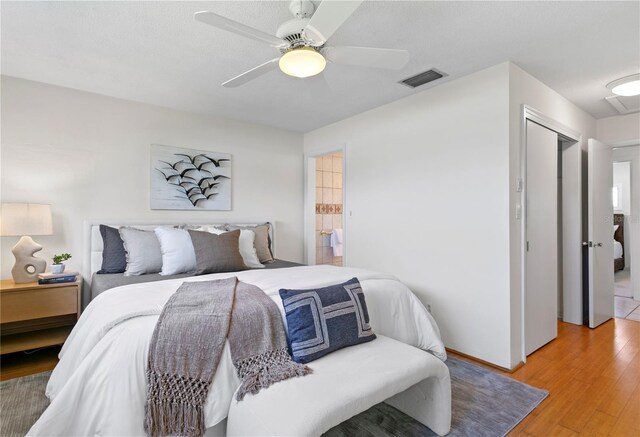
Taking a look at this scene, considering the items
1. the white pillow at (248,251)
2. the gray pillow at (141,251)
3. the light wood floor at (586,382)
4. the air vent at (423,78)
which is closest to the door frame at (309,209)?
the white pillow at (248,251)

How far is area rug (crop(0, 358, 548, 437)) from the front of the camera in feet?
6.05

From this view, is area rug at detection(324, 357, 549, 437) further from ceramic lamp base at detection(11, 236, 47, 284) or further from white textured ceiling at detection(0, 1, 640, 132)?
ceramic lamp base at detection(11, 236, 47, 284)

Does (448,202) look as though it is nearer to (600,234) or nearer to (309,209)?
(600,234)

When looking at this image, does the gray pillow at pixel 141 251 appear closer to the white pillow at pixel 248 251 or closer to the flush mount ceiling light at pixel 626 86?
the white pillow at pixel 248 251

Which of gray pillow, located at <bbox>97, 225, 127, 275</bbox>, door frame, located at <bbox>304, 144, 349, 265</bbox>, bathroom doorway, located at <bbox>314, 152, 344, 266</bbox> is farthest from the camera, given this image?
bathroom doorway, located at <bbox>314, 152, 344, 266</bbox>

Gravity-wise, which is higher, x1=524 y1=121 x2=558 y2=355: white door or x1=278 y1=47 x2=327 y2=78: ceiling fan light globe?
x1=278 y1=47 x2=327 y2=78: ceiling fan light globe

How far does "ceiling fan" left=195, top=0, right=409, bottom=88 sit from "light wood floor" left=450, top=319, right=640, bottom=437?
2280 millimetres

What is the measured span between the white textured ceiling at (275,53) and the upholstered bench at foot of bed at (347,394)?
197 cm

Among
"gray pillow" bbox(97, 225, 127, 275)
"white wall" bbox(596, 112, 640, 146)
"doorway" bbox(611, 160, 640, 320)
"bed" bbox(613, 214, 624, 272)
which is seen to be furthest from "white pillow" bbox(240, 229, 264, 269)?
"bed" bbox(613, 214, 624, 272)

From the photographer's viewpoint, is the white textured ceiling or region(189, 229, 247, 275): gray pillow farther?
region(189, 229, 247, 275): gray pillow

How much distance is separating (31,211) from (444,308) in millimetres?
3599

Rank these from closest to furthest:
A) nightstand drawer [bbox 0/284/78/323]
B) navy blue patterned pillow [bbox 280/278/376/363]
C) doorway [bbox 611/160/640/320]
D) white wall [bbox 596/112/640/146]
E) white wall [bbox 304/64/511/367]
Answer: navy blue patterned pillow [bbox 280/278/376/363]
nightstand drawer [bbox 0/284/78/323]
white wall [bbox 304/64/511/367]
white wall [bbox 596/112/640/146]
doorway [bbox 611/160/640/320]

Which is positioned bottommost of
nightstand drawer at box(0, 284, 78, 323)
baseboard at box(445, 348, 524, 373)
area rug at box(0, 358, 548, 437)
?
area rug at box(0, 358, 548, 437)

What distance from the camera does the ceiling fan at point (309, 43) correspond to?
5.19 ft
